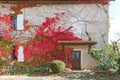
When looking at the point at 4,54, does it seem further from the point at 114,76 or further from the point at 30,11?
the point at 114,76

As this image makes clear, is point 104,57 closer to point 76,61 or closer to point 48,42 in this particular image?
point 76,61

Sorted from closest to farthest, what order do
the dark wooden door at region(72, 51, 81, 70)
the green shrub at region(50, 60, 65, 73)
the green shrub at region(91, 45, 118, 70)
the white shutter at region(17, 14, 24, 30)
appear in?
the green shrub at region(50, 60, 65, 73), the green shrub at region(91, 45, 118, 70), the dark wooden door at region(72, 51, 81, 70), the white shutter at region(17, 14, 24, 30)

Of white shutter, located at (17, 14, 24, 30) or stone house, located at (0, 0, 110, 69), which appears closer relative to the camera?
stone house, located at (0, 0, 110, 69)

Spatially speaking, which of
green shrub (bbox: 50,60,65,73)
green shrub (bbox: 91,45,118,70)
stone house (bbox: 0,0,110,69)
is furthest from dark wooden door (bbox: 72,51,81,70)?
green shrub (bbox: 50,60,65,73)

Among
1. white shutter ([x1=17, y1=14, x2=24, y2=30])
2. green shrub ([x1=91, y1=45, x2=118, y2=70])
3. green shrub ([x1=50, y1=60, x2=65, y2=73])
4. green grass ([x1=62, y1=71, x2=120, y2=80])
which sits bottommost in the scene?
green grass ([x1=62, y1=71, x2=120, y2=80])

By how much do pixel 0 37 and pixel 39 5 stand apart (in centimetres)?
450

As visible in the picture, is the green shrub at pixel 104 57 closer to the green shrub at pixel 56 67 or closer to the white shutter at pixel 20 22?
the green shrub at pixel 56 67

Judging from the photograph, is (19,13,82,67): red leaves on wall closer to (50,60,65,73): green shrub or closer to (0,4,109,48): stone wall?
(0,4,109,48): stone wall

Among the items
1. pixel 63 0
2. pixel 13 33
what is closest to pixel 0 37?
pixel 13 33

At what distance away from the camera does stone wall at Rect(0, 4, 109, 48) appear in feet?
79.2

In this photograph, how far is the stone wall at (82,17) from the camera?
24.1 metres

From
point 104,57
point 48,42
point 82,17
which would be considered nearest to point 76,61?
point 104,57

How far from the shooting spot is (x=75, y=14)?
79.8 feet

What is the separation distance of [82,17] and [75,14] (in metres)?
0.68
